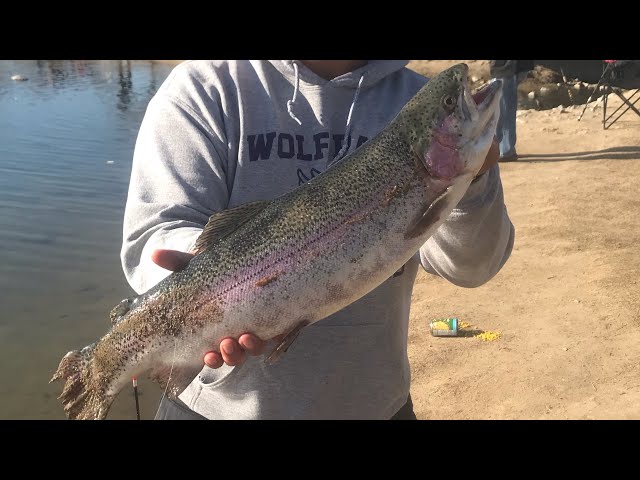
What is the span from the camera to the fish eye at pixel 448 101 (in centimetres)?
233

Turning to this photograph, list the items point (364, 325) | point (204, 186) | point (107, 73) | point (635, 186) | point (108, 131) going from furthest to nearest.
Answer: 1. point (107, 73)
2. point (108, 131)
3. point (635, 186)
4. point (364, 325)
5. point (204, 186)

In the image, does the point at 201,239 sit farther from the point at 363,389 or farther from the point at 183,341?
the point at 363,389

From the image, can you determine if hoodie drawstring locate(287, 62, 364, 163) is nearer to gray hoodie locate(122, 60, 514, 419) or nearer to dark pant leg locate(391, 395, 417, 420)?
gray hoodie locate(122, 60, 514, 419)

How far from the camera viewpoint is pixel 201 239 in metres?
2.27

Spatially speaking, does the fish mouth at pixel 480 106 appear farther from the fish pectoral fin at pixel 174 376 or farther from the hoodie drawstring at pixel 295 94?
the fish pectoral fin at pixel 174 376

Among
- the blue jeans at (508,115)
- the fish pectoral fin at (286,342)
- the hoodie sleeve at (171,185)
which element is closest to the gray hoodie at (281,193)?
the hoodie sleeve at (171,185)

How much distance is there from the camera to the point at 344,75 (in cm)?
269

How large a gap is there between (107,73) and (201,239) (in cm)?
2822

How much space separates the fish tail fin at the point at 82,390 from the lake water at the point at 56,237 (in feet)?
12.1

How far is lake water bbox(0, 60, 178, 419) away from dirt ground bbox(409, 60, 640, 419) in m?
2.93

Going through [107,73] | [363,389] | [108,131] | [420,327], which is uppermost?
[363,389]

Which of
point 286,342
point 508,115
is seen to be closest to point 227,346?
point 286,342

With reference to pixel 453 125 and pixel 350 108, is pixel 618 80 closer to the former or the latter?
pixel 350 108

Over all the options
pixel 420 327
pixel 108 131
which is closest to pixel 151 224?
pixel 420 327
